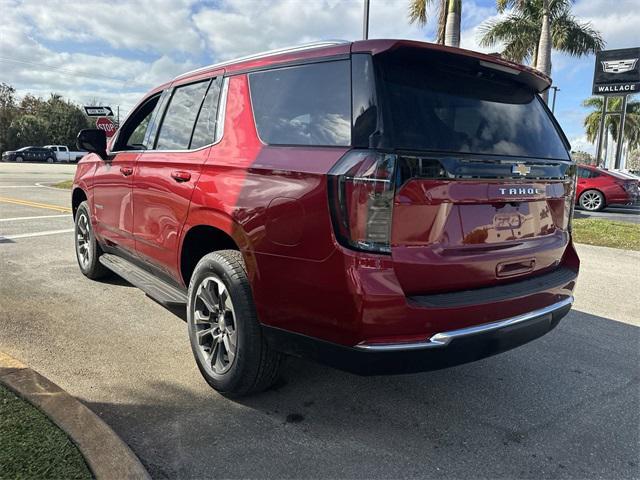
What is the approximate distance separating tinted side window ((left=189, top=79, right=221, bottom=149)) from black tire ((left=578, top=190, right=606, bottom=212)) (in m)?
14.9

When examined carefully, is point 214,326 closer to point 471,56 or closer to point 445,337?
point 445,337

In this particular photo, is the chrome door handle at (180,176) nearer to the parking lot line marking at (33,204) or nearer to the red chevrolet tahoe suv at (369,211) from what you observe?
the red chevrolet tahoe suv at (369,211)

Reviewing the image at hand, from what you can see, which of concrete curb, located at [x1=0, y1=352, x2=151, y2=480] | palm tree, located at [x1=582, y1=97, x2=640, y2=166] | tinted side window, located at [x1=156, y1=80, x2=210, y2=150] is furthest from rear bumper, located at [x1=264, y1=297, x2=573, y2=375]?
palm tree, located at [x1=582, y1=97, x2=640, y2=166]

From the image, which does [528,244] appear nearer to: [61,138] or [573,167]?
[573,167]

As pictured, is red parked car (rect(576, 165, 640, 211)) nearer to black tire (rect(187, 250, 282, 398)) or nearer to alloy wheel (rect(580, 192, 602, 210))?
alloy wheel (rect(580, 192, 602, 210))

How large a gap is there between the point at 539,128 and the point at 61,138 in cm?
6946

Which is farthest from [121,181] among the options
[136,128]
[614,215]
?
[614,215]

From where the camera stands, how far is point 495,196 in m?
2.62

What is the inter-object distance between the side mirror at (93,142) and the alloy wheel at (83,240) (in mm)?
954

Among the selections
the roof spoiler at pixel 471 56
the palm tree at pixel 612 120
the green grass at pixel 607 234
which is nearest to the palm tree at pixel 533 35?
the green grass at pixel 607 234

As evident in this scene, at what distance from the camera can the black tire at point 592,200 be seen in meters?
15.4

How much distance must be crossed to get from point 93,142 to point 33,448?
10.2ft

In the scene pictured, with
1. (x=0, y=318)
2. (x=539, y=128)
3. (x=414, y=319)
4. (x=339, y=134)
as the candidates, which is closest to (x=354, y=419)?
(x=414, y=319)

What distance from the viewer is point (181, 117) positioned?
381 centimetres
